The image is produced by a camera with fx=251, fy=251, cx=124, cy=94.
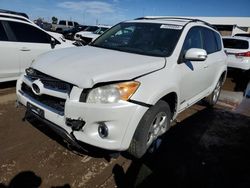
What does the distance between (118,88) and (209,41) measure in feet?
10.1

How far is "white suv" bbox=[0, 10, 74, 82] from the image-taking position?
18.4ft

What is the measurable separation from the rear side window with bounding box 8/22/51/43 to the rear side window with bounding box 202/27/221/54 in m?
4.03

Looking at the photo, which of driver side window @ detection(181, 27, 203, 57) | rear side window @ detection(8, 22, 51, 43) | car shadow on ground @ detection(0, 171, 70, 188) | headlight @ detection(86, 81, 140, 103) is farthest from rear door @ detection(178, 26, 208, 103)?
rear side window @ detection(8, 22, 51, 43)

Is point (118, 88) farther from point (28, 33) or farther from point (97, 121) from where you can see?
point (28, 33)

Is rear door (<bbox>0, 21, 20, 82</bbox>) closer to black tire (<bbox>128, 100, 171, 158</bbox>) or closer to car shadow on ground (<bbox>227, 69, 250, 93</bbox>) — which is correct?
black tire (<bbox>128, 100, 171, 158</bbox>)

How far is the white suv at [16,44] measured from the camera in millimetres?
5602

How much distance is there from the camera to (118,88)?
8.80ft

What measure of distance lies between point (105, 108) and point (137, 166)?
1.05 m

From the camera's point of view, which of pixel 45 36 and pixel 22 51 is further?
pixel 45 36

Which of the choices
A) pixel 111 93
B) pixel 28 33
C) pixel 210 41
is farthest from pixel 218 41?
pixel 28 33

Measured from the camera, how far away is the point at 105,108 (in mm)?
2564

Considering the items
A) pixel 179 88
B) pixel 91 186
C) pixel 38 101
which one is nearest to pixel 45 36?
pixel 38 101

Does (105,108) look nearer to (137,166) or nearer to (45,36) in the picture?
(137,166)

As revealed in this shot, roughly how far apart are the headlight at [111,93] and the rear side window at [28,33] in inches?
162
